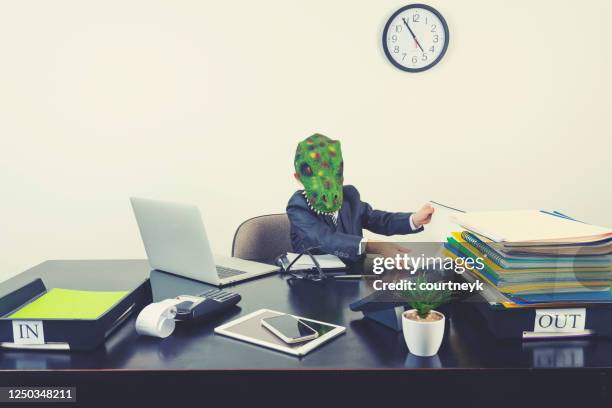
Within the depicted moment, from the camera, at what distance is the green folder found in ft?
3.29

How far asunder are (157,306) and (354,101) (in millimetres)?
2013

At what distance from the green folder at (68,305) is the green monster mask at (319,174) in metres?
0.70

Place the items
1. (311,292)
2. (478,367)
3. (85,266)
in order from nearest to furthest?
(478,367) → (311,292) → (85,266)

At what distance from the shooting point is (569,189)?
9.32 feet

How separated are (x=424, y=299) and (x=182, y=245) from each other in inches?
28.7

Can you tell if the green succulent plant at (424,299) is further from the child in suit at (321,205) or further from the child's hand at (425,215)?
the child's hand at (425,215)

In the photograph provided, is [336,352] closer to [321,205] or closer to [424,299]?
[424,299]

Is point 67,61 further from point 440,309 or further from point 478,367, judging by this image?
point 478,367

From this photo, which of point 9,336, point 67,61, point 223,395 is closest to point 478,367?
point 223,395

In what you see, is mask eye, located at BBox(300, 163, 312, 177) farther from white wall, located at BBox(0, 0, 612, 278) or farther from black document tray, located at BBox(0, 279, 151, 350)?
white wall, located at BBox(0, 0, 612, 278)

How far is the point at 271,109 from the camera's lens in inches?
110

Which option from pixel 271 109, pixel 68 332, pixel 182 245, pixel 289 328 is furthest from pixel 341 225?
pixel 271 109

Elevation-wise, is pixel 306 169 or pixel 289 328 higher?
pixel 306 169

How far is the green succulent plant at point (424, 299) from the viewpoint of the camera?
2.98 ft
